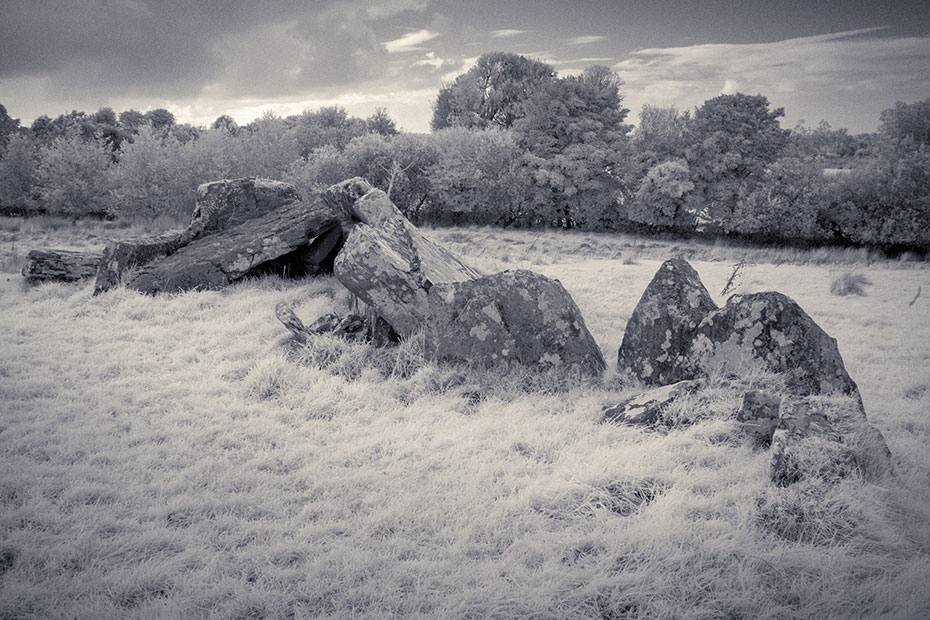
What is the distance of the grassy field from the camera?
320 centimetres

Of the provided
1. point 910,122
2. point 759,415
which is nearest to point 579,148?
point 910,122

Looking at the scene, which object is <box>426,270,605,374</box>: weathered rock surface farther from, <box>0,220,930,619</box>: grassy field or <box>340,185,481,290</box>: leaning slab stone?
<box>340,185,481,290</box>: leaning slab stone

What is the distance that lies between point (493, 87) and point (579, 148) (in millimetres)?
26624

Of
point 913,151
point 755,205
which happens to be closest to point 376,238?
point 755,205

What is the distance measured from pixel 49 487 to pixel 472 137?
33.7m

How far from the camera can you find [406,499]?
423cm

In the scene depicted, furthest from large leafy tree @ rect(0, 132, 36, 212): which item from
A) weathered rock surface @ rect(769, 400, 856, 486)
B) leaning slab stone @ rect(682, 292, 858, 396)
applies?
weathered rock surface @ rect(769, 400, 856, 486)

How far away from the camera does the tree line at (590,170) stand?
1063 inches

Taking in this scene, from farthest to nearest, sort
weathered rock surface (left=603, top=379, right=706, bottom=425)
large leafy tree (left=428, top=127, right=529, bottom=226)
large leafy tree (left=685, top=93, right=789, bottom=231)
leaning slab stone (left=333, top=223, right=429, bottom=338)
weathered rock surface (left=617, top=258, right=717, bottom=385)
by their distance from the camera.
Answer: large leafy tree (left=428, top=127, right=529, bottom=226), large leafy tree (left=685, top=93, right=789, bottom=231), leaning slab stone (left=333, top=223, right=429, bottom=338), weathered rock surface (left=617, top=258, right=717, bottom=385), weathered rock surface (left=603, top=379, right=706, bottom=425)

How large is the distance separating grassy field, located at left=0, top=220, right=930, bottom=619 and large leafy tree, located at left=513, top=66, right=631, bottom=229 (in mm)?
24916

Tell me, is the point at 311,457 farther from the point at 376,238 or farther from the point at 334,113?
the point at 334,113

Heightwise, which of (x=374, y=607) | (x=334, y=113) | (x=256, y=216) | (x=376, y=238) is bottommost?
(x=374, y=607)

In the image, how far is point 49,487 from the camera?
4.29 metres

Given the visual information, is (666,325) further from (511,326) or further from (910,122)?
(910,122)
